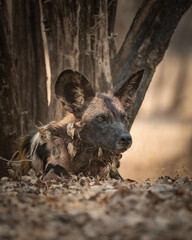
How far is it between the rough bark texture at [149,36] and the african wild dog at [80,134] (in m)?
1.03

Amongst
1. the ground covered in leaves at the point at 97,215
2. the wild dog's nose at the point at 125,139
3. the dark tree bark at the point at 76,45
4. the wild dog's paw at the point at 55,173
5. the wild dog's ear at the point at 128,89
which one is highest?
the dark tree bark at the point at 76,45

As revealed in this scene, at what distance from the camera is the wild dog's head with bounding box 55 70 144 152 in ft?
12.9

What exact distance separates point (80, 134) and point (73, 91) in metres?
0.54

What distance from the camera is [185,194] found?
8.39 feet

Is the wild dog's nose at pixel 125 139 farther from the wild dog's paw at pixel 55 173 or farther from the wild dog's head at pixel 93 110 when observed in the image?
the wild dog's paw at pixel 55 173

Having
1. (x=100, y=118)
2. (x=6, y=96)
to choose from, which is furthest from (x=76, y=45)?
(x=100, y=118)

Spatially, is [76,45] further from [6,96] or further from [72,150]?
[72,150]

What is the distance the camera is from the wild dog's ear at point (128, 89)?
430 cm

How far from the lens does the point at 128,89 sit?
172 inches

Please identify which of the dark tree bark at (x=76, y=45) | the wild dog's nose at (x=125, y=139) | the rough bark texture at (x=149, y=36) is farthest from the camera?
the rough bark texture at (x=149, y=36)

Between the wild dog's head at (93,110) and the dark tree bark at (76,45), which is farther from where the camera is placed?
the dark tree bark at (76,45)

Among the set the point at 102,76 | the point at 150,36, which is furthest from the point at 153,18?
the point at 102,76

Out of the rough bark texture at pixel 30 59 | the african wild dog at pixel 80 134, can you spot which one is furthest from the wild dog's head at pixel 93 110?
the rough bark texture at pixel 30 59

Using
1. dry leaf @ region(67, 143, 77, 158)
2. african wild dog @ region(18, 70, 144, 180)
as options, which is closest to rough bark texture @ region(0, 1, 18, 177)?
african wild dog @ region(18, 70, 144, 180)
